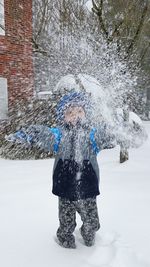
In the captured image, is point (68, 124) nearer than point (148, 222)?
Yes

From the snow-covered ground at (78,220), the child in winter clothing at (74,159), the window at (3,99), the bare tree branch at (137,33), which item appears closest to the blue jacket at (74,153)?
the child in winter clothing at (74,159)

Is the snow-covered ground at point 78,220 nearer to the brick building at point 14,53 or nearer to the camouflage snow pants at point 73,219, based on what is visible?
the camouflage snow pants at point 73,219

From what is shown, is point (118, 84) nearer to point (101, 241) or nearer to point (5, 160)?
point (5, 160)

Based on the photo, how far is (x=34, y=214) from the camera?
4.46m

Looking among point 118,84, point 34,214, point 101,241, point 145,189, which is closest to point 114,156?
point 118,84

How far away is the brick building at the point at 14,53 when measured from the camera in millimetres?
10297

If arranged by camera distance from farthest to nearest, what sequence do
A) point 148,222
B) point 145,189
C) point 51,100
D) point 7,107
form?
point 7,107, point 51,100, point 145,189, point 148,222

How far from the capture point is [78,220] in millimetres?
4297

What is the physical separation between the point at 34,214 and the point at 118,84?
14.4ft

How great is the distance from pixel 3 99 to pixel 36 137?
279 inches

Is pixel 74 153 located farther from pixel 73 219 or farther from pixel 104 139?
pixel 73 219

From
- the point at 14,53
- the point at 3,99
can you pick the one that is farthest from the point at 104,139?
the point at 14,53

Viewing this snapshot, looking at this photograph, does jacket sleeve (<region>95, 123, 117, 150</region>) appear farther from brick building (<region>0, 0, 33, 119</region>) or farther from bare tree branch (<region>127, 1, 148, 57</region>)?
brick building (<region>0, 0, 33, 119</region>)

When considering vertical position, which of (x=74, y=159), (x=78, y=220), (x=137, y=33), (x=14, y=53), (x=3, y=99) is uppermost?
(x=137, y=33)
